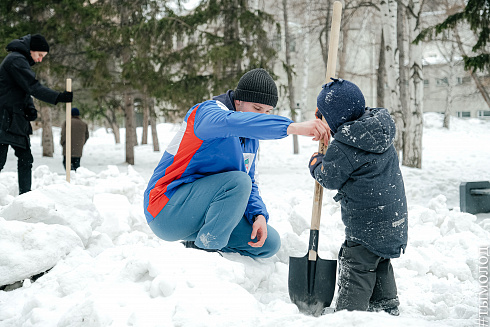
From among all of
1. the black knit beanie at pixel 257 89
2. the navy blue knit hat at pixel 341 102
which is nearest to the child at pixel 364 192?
the navy blue knit hat at pixel 341 102

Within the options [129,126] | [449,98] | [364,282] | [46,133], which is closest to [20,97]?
[364,282]

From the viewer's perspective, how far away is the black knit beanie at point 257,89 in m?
2.69

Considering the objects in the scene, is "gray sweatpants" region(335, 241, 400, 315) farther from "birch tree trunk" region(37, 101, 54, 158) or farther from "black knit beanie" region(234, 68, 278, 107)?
"birch tree trunk" region(37, 101, 54, 158)

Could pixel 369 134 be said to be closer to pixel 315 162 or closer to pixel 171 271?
pixel 315 162

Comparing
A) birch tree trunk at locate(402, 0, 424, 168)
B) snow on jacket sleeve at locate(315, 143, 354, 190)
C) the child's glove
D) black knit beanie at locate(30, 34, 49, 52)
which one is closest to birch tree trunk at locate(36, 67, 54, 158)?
black knit beanie at locate(30, 34, 49, 52)

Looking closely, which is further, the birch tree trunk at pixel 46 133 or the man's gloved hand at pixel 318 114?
the birch tree trunk at pixel 46 133

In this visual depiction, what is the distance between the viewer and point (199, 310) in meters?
1.82

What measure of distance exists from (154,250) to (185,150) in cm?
73

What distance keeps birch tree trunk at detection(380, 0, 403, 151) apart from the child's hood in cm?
820

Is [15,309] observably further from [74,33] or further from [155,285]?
[74,33]

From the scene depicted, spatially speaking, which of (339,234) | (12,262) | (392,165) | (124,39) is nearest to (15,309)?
Answer: (12,262)

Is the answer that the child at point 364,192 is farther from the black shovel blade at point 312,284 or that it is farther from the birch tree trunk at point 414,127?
the birch tree trunk at point 414,127

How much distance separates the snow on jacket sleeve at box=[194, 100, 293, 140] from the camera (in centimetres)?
213

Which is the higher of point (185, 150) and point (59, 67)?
point (59, 67)
